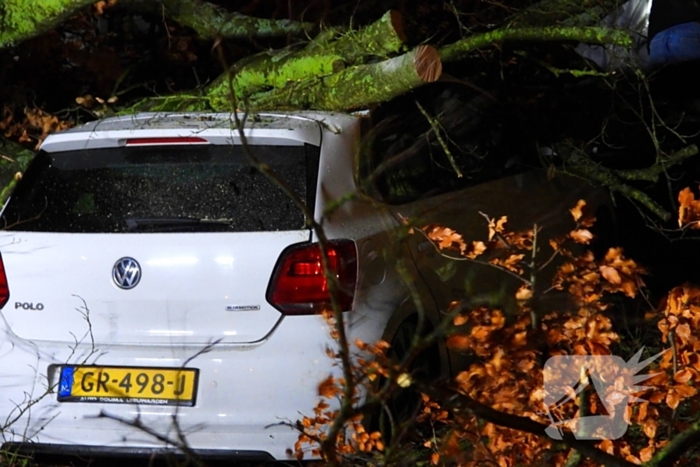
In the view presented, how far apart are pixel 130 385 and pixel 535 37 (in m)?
3.35

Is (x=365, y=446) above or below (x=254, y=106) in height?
below

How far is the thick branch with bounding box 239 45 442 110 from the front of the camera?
4859 millimetres

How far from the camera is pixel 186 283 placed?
420 centimetres

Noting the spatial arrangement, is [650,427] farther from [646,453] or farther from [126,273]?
[126,273]

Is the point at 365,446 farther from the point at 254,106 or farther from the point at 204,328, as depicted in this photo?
the point at 254,106

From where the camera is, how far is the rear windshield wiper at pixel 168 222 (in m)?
4.26

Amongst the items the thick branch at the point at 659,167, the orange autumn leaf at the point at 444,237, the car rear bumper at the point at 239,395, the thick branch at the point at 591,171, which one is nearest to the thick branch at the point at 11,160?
the car rear bumper at the point at 239,395

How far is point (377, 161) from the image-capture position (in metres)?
4.77

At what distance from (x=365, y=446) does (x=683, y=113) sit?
4.14 m

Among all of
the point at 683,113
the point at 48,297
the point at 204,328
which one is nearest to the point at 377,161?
the point at 204,328

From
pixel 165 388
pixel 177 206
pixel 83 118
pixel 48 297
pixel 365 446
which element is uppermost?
pixel 83 118

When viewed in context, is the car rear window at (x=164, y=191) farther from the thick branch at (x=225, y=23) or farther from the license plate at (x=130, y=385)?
the thick branch at (x=225, y=23)

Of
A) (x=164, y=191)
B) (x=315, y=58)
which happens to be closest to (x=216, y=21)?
(x=315, y=58)

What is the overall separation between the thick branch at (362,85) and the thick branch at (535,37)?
90 cm
